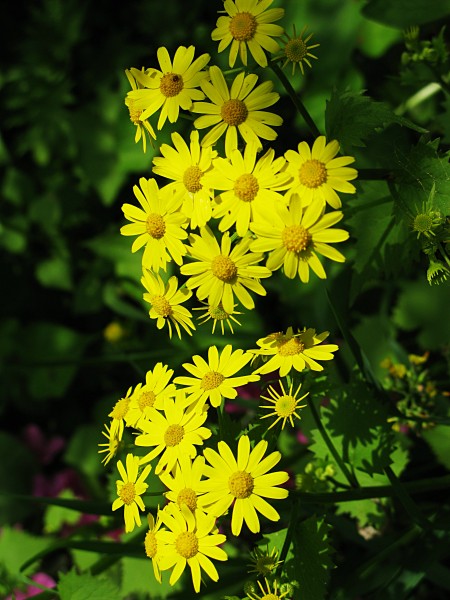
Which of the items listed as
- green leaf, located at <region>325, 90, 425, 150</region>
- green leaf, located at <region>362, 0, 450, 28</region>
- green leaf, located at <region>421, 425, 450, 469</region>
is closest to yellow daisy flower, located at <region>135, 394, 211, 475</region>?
green leaf, located at <region>325, 90, 425, 150</region>

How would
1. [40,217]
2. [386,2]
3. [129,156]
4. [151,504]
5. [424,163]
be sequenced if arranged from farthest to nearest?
[40,217] < [129,156] < [386,2] < [151,504] < [424,163]

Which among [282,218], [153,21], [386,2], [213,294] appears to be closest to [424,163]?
[282,218]

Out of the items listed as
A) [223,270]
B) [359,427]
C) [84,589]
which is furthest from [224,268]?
[84,589]

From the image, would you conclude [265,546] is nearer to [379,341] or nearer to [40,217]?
[379,341]

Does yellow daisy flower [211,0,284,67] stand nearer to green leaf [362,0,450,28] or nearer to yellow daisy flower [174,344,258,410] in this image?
yellow daisy flower [174,344,258,410]

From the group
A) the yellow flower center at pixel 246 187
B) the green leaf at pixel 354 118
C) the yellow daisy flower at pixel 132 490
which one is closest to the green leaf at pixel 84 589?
the yellow daisy flower at pixel 132 490

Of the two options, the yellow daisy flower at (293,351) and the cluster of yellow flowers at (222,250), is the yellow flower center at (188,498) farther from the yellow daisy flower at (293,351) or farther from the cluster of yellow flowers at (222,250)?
the yellow daisy flower at (293,351)

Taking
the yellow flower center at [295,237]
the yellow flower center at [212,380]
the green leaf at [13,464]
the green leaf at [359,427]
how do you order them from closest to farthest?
the yellow flower center at [295,237] → the yellow flower center at [212,380] → the green leaf at [359,427] → the green leaf at [13,464]
